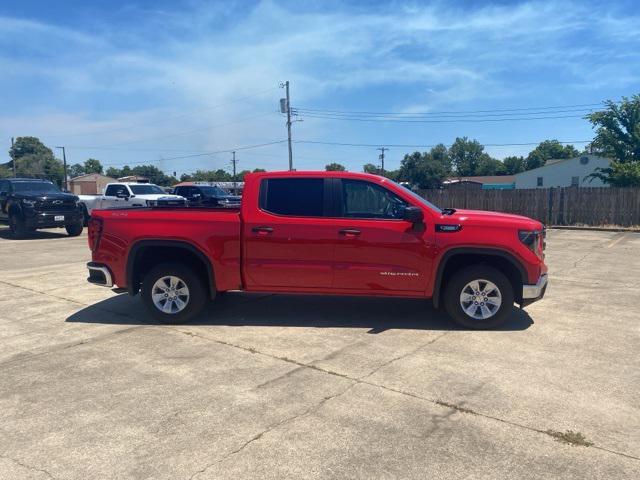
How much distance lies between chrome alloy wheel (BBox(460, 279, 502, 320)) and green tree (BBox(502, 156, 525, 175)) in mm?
112295

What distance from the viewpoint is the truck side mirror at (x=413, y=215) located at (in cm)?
570

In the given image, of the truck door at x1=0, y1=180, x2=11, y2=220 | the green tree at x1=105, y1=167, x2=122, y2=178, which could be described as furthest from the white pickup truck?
the green tree at x1=105, y1=167, x2=122, y2=178

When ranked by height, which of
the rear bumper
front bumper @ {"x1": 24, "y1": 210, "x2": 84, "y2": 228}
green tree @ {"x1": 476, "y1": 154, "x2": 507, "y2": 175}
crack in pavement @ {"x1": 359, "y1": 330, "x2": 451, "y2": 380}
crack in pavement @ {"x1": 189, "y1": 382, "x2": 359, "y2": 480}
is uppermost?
green tree @ {"x1": 476, "y1": 154, "x2": 507, "y2": 175}

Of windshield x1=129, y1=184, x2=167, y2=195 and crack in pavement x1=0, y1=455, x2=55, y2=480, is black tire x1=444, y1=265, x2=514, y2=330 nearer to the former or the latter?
crack in pavement x1=0, y1=455, x2=55, y2=480

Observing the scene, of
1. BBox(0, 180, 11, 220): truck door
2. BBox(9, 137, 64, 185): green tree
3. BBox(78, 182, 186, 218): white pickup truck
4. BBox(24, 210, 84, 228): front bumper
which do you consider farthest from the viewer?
BBox(9, 137, 64, 185): green tree

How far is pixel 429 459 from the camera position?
3.23 meters

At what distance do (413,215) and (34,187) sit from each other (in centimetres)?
1569

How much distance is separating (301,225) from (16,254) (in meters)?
9.99

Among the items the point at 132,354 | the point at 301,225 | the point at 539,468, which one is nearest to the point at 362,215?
the point at 301,225

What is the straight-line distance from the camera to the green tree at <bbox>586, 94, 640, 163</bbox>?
1308 inches

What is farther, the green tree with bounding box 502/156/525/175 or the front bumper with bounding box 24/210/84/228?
the green tree with bounding box 502/156/525/175

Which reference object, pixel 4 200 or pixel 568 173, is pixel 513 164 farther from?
pixel 4 200

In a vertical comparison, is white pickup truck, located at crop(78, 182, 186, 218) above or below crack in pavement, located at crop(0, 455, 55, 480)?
above

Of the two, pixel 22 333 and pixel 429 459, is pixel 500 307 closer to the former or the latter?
pixel 429 459
